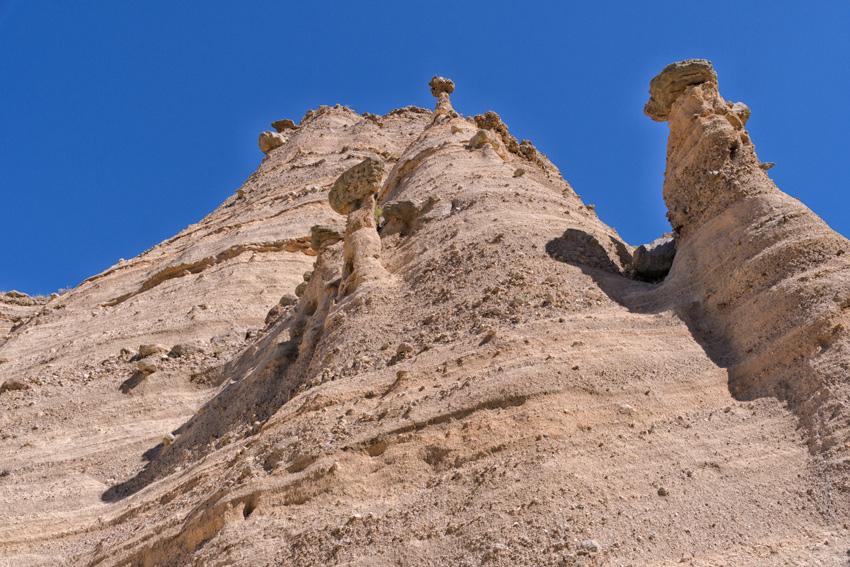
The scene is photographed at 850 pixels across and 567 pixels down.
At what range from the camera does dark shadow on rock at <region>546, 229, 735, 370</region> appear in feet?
26.1

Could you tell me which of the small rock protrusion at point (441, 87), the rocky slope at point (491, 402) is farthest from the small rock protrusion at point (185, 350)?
the small rock protrusion at point (441, 87)

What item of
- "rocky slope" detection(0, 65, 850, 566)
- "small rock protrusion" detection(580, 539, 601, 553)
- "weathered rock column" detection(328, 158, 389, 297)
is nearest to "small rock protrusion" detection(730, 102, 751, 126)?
"rocky slope" detection(0, 65, 850, 566)

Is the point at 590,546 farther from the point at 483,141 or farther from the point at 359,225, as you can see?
the point at 483,141

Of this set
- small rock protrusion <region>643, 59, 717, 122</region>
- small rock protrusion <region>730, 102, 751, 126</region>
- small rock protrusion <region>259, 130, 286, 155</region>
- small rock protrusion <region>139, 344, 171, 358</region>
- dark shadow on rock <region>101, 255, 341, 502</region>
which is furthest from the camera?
small rock protrusion <region>259, 130, 286, 155</region>

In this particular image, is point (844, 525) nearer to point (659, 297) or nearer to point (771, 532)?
point (771, 532)

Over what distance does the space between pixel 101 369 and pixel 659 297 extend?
33.5 feet

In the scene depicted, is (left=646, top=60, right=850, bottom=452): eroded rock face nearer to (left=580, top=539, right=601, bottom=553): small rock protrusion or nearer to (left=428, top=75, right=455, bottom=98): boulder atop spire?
(left=580, top=539, right=601, bottom=553): small rock protrusion

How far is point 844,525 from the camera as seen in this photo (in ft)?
17.7

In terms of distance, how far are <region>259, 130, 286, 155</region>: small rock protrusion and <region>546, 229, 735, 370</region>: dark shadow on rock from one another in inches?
838

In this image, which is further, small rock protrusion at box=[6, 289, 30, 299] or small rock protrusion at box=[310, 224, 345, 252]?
small rock protrusion at box=[6, 289, 30, 299]

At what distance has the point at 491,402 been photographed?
23.3 ft

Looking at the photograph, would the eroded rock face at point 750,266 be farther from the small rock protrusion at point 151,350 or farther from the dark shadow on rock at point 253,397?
the small rock protrusion at point 151,350

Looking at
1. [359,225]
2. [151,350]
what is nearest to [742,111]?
[359,225]

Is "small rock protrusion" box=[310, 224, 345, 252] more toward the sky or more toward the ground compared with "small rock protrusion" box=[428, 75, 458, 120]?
Answer: more toward the ground
